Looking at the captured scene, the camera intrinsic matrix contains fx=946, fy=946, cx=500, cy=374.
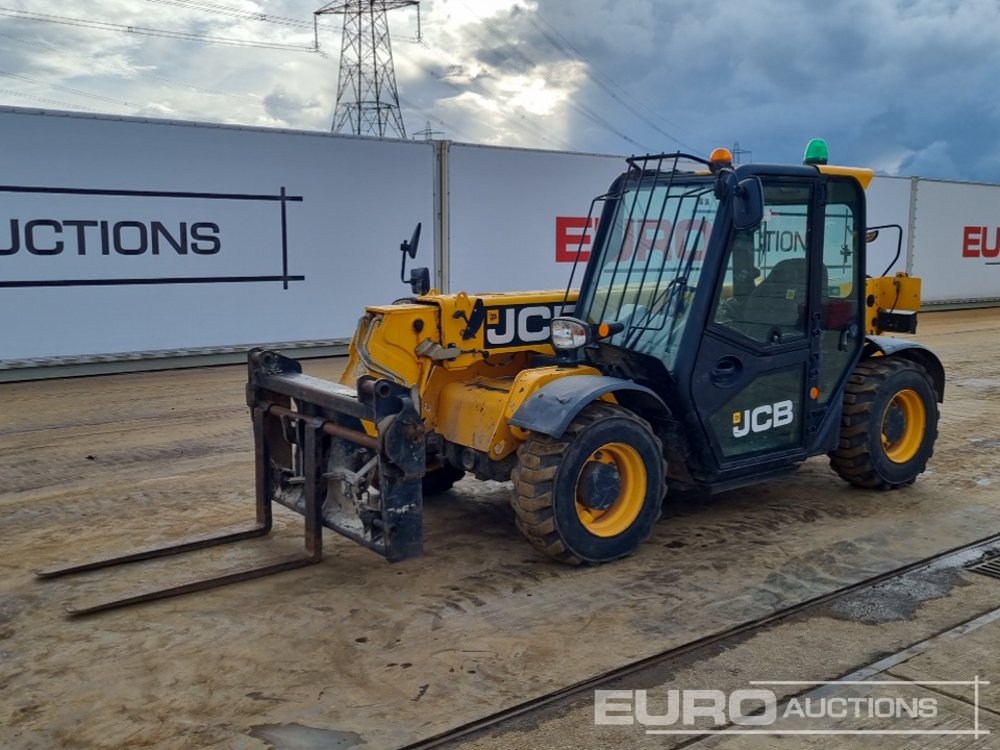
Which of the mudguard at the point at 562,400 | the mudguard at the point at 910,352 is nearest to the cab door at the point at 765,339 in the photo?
the mudguard at the point at 562,400

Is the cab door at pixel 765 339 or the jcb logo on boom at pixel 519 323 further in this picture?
the jcb logo on boom at pixel 519 323

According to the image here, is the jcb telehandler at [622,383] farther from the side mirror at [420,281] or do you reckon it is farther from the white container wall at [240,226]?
the white container wall at [240,226]

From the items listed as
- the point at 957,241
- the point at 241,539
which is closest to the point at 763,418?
the point at 241,539

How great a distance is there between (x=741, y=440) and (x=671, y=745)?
8.12 feet

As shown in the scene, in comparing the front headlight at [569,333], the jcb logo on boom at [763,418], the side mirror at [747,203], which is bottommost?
the jcb logo on boom at [763,418]

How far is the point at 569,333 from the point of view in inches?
201

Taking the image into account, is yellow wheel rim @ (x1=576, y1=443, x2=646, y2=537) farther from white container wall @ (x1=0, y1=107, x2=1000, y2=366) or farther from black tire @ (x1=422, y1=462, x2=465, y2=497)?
white container wall @ (x1=0, y1=107, x2=1000, y2=366)

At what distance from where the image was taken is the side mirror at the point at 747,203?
15.9 feet

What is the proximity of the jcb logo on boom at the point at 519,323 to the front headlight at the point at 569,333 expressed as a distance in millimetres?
585

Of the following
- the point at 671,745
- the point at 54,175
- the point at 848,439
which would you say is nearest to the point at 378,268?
the point at 54,175

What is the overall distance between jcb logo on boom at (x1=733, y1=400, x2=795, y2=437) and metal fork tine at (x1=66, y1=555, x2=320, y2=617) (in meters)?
2.47

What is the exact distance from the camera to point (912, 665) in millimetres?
3873

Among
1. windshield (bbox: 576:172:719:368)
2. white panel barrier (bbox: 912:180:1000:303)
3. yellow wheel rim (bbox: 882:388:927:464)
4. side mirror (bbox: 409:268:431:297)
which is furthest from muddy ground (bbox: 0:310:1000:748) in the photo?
white panel barrier (bbox: 912:180:1000:303)

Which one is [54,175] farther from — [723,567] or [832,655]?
[832,655]
